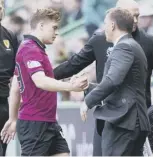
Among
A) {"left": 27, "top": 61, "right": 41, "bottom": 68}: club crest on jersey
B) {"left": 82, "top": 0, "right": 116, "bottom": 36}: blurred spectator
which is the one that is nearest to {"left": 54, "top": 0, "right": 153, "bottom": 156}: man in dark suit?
{"left": 27, "top": 61, "right": 41, "bottom": 68}: club crest on jersey

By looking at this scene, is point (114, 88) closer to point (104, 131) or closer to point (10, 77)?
point (104, 131)

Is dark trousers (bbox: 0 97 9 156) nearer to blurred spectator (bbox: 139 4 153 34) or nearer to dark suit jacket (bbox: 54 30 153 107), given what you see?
dark suit jacket (bbox: 54 30 153 107)

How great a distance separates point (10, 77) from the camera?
8.12m

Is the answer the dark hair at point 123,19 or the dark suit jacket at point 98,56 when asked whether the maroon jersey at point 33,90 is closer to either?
the dark hair at point 123,19

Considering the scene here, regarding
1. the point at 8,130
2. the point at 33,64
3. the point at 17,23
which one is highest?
the point at 33,64

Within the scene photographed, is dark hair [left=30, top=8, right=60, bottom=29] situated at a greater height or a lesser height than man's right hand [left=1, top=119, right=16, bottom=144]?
greater

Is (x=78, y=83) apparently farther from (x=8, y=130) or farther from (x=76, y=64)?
(x=76, y=64)

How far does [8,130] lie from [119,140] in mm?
1146

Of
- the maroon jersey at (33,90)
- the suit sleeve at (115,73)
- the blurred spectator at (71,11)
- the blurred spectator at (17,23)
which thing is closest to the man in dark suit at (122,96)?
the suit sleeve at (115,73)

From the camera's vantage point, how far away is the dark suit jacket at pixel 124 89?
690 cm

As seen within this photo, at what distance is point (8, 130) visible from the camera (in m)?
7.63

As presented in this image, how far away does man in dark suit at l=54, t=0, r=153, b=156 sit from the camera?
7992 mm

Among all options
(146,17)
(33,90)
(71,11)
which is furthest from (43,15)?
(71,11)

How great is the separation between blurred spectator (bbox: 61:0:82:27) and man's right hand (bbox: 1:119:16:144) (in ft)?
14.6
